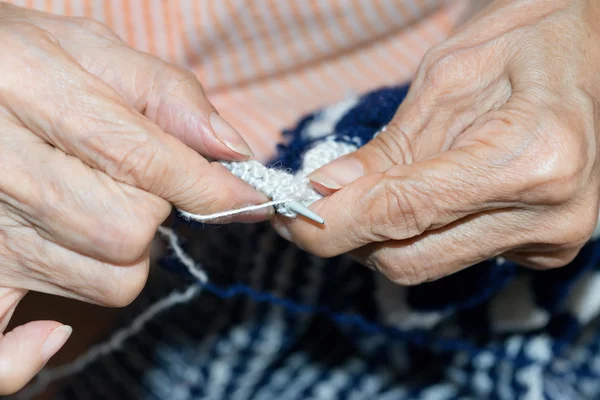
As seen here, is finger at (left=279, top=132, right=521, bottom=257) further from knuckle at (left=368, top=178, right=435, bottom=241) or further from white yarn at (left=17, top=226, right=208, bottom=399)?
white yarn at (left=17, top=226, right=208, bottom=399)

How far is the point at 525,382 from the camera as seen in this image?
909mm

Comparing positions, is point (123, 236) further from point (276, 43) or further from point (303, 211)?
point (276, 43)

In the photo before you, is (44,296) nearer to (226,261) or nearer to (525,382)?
(226,261)

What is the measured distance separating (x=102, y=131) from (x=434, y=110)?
15.1 inches

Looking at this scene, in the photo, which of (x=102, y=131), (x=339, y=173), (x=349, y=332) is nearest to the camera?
(x=102, y=131)

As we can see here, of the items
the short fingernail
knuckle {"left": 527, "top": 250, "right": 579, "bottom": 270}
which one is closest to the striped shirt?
the short fingernail

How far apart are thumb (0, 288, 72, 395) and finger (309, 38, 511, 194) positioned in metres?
0.34

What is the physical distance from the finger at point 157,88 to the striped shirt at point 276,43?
0.80 feet

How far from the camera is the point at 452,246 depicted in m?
0.72

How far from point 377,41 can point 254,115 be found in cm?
26

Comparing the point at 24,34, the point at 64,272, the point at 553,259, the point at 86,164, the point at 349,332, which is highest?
the point at 24,34

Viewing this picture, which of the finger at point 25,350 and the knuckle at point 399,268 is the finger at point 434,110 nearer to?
the knuckle at point 399,268

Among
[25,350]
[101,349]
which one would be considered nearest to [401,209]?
[25,350]

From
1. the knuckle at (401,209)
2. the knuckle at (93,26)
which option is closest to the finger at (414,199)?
the knuckle at (401,209)
